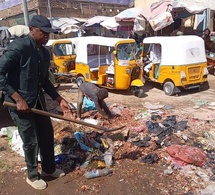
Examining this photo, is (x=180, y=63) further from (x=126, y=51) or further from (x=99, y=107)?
(x=99, y=107)

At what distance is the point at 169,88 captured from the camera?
849cm

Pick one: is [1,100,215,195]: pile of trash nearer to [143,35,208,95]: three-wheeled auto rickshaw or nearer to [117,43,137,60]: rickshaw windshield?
[143,35,208,95]: three-wheeled auto rickshaw

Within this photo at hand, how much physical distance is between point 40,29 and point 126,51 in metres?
5.49

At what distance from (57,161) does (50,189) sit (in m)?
0.66

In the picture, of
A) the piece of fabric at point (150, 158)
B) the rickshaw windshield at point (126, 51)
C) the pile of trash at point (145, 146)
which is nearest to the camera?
the pile of trash at point (145, 146)

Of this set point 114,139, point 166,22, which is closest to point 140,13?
point 166,22

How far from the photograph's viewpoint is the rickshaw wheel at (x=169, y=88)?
27.6ft

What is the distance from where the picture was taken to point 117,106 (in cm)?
721

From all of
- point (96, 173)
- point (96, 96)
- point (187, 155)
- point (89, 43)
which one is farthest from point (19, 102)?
point (89, 43)

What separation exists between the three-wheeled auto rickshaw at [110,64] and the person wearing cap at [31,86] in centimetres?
469

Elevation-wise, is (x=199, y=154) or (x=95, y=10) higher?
(x=95, y=10)

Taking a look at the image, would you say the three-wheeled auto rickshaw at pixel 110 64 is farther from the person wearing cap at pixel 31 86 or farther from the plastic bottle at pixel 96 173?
the person wearing cap at pixel 31 86

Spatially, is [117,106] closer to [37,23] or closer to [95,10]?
[37,23]

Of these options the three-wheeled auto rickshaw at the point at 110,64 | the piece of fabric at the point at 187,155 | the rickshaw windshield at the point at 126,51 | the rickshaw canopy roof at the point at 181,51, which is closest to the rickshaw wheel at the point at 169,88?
the rickshaw canopy roof at the point at 181,51
